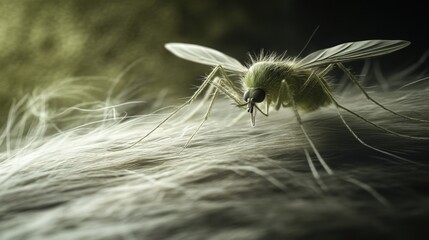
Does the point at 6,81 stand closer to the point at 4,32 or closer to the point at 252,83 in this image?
the point at 4,32

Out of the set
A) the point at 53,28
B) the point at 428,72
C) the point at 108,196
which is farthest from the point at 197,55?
the point at 428,72

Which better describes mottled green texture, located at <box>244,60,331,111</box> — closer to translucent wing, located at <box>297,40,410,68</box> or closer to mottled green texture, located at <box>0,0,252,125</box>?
translucent wing, located at <box>297,40,410,68</box>

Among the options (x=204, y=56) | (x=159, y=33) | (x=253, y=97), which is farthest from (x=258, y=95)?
(x=159, y=33)

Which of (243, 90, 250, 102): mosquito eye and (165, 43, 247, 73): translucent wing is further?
(165, 43, 247, 73): translucent wing

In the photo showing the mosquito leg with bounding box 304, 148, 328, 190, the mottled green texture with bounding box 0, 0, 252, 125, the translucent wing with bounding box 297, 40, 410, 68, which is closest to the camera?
the mosquito leg with bounding box 304, 148, 328, 190

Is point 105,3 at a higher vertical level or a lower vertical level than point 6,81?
higher

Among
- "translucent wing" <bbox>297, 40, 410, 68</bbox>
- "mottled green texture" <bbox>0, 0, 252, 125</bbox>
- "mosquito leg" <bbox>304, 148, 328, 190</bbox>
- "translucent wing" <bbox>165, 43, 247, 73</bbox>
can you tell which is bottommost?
"mosquito leg" <bbox>304, 148, 328, 190</bbox>

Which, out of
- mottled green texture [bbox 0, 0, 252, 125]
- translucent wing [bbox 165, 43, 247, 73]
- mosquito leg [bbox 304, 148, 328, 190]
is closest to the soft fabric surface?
mosquito leg [bbox 304, 148, 328, 190]
